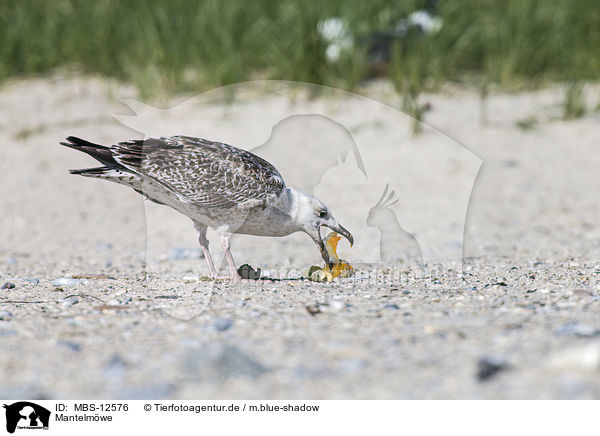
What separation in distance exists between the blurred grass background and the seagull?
4.19 m

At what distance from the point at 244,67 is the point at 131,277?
468 cm

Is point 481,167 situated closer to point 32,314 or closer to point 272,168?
point 272,168

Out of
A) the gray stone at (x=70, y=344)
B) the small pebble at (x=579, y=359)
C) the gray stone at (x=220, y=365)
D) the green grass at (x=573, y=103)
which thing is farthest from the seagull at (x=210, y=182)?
the green grass at (x=573, y=103)

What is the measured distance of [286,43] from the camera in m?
8.56

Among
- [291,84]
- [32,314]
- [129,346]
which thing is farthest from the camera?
[291,84]

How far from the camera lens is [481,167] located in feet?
25.2

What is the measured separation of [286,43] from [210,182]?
4.83 meters
